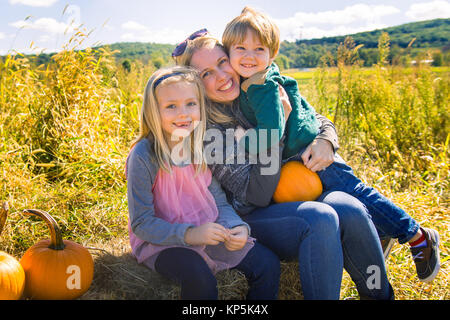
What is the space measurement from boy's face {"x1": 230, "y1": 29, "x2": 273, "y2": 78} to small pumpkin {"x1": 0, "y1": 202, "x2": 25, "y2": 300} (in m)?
1.62

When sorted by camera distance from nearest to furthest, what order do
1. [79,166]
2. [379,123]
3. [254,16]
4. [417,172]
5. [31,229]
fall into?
[254,16]
[31,229]
[79,166]
[417,172]
[379,123]

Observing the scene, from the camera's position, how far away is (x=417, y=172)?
14.1 ft

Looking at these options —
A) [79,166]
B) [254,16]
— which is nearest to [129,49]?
[79,166]

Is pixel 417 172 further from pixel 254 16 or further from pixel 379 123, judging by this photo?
pixel 254 16

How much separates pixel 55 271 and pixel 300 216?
1.30m

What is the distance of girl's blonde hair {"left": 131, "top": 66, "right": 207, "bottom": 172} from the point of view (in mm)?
2195

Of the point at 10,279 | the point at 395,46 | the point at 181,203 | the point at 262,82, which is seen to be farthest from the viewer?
the point at 395,46

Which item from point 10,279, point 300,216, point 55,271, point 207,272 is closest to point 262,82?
point 300,216

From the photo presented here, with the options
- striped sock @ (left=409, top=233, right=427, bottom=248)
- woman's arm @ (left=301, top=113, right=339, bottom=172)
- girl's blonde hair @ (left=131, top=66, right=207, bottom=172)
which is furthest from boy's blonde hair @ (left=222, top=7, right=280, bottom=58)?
striped sock @ (left=409, top=233, right=427, bottom=248)

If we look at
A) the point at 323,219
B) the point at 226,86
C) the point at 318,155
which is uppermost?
the point at 226,86

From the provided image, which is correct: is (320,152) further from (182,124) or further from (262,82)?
(182,124)

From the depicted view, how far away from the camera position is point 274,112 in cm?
229
